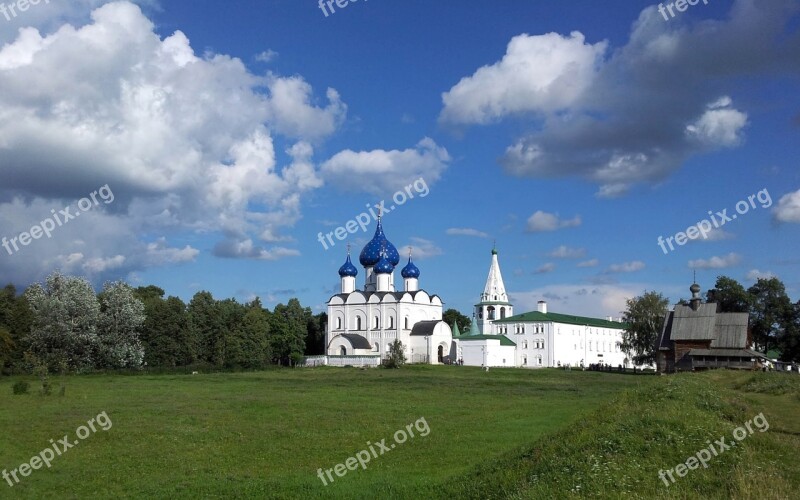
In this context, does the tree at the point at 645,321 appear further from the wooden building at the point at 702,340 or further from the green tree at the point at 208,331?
the green tree at the point at 208,331

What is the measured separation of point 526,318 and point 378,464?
62.5 meters

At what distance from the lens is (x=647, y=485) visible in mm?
10344

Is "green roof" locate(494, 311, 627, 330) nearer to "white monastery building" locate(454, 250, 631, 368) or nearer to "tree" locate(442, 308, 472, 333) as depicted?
"white monastery building" locate(454, 250, 631, 368)

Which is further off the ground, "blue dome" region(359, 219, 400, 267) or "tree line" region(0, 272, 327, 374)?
"blue dome" region(359, 219, 400, 267)

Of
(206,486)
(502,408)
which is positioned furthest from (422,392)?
(206,486)

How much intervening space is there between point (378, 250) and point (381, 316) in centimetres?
805

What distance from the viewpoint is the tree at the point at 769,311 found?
2274 inches

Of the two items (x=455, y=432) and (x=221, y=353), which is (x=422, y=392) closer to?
(x=455, y=432)

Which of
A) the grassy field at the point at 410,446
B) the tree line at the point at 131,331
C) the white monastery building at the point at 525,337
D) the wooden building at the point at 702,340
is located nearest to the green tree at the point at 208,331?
the tree line at the point at 131,331

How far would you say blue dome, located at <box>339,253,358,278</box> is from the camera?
7950cm

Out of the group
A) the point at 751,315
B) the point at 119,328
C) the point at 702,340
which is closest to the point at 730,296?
the point at 751,315

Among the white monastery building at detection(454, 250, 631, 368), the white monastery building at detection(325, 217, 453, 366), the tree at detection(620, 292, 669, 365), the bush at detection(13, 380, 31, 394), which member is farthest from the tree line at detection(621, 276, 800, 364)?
the bush at detection(13, 380, 31, 394)

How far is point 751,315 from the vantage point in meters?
59.4

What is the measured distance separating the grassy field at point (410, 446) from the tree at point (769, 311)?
34131mm
